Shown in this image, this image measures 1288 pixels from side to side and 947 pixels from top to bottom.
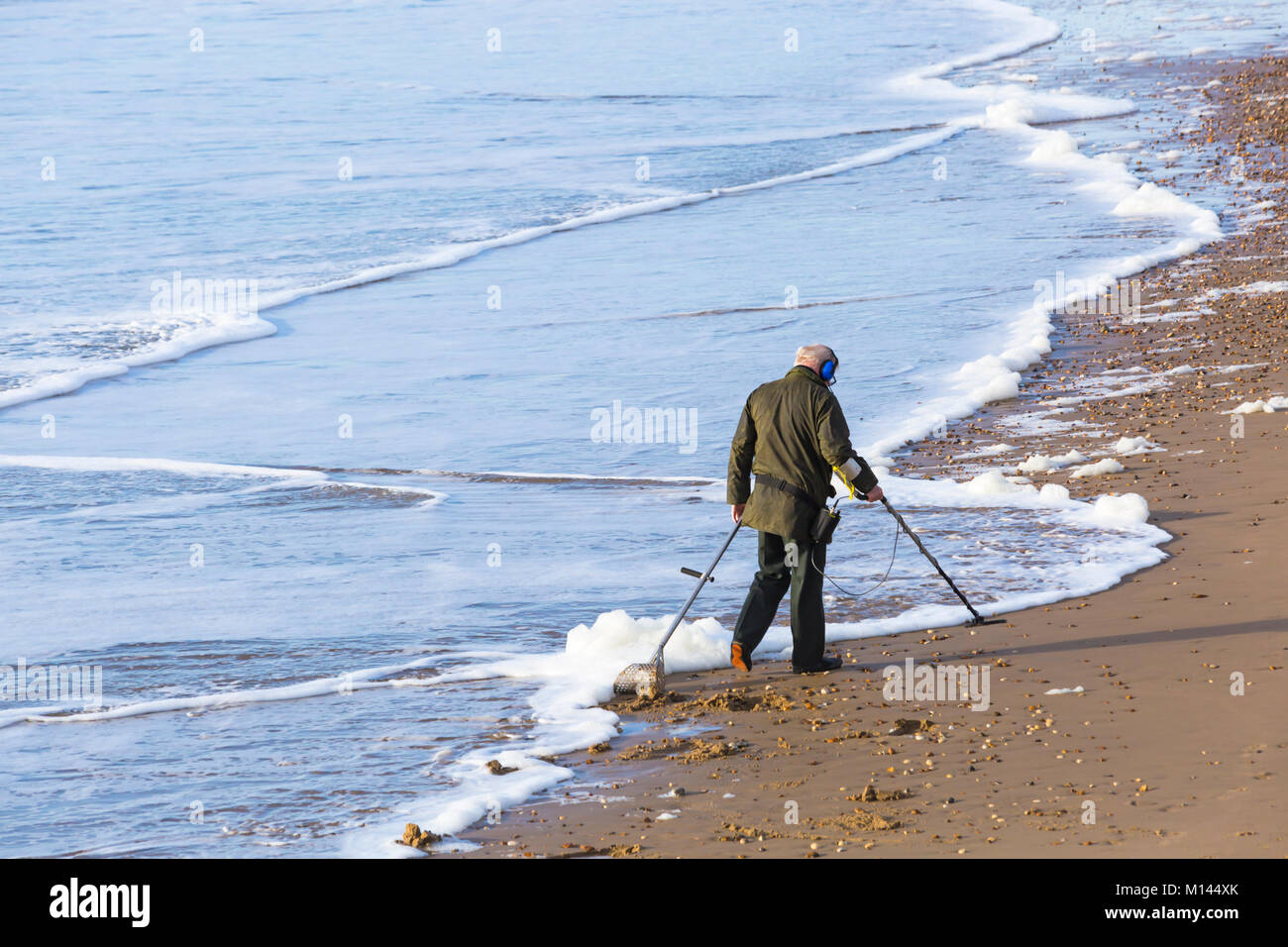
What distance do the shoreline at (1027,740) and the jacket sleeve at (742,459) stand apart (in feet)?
3.12

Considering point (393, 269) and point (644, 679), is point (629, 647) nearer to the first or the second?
point (644, 679)

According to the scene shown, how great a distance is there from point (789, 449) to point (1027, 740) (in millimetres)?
2003

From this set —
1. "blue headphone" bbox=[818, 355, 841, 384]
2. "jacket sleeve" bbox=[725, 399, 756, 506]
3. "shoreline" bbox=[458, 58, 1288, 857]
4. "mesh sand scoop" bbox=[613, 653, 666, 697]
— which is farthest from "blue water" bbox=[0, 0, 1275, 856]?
"blue headphone" bbox=[818, 355, 841, 384]

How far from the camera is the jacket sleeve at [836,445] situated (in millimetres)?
8008

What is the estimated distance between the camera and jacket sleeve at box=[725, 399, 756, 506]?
8.30 meters

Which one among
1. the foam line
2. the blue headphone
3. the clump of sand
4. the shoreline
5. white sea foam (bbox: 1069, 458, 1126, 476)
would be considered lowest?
the clump of sand

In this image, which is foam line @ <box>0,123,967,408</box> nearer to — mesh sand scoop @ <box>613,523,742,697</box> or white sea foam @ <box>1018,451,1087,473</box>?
white sea foam @ <box>1018,451,1087,473</box>

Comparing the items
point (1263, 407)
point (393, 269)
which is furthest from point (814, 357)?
point (393, 269)

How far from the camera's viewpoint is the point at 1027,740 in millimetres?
6996

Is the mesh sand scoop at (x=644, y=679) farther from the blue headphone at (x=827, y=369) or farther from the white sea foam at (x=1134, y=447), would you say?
the white sea foam at (x=1134, y=447)

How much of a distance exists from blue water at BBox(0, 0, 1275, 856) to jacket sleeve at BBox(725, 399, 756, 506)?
1288 millimetres
